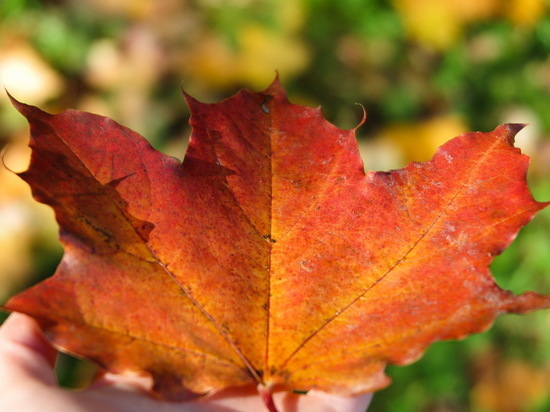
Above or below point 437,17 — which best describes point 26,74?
below

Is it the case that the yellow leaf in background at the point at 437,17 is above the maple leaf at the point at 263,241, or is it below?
above

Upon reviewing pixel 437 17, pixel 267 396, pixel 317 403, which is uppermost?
pixel 437 17

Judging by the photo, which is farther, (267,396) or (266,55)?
(266,55)

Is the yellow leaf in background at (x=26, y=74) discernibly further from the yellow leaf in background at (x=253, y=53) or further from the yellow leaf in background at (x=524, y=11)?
the yellow leaf in background at (x=524, y=11)

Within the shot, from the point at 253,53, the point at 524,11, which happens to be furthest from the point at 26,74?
the point at 524,11

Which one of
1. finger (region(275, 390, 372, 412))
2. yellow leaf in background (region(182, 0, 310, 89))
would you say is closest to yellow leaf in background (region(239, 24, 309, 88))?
yellow leaf in background (region(182, 0, 310, 89))

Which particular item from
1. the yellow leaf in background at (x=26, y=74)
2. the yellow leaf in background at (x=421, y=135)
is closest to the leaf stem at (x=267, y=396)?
the yellow leaf in background at (x=421, y=135)

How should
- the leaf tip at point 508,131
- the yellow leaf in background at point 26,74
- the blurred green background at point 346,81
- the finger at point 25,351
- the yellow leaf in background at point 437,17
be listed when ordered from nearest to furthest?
the leaf tip at point 508,131 → the finger at point 25,351 → the blurred green background at point 346,81 → the yellow leaf in background at point 26,74 → the yellow leaf in background at point 437,17

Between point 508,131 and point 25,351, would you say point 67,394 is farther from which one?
point 508,131
